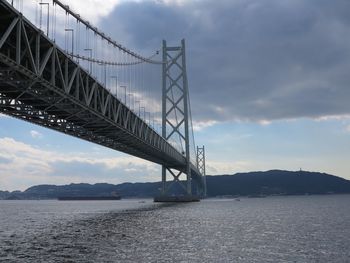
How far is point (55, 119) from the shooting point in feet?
136

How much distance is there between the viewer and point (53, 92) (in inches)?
1255

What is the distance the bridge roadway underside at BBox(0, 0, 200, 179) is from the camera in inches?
995

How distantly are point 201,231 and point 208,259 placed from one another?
16401mm

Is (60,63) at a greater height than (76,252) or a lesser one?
greater

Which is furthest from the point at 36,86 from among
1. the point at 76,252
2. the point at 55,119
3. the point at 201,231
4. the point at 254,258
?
the point at 201,231

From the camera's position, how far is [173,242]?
107 feet

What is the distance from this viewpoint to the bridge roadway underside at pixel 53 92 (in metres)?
25.3

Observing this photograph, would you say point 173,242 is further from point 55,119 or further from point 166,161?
point 166,161

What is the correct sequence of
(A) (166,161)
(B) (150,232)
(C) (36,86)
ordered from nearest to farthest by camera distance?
(C) (36,86) < (B) (150,232) < (A) (166,161)

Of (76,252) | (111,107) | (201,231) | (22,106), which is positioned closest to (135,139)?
(111,107)

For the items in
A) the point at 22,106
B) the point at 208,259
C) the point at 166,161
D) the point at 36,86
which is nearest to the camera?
the point at 208,259

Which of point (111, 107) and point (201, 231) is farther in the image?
point (111, 107)

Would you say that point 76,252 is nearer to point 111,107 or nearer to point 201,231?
point 201,231

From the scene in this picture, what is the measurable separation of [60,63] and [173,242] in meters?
13.1
